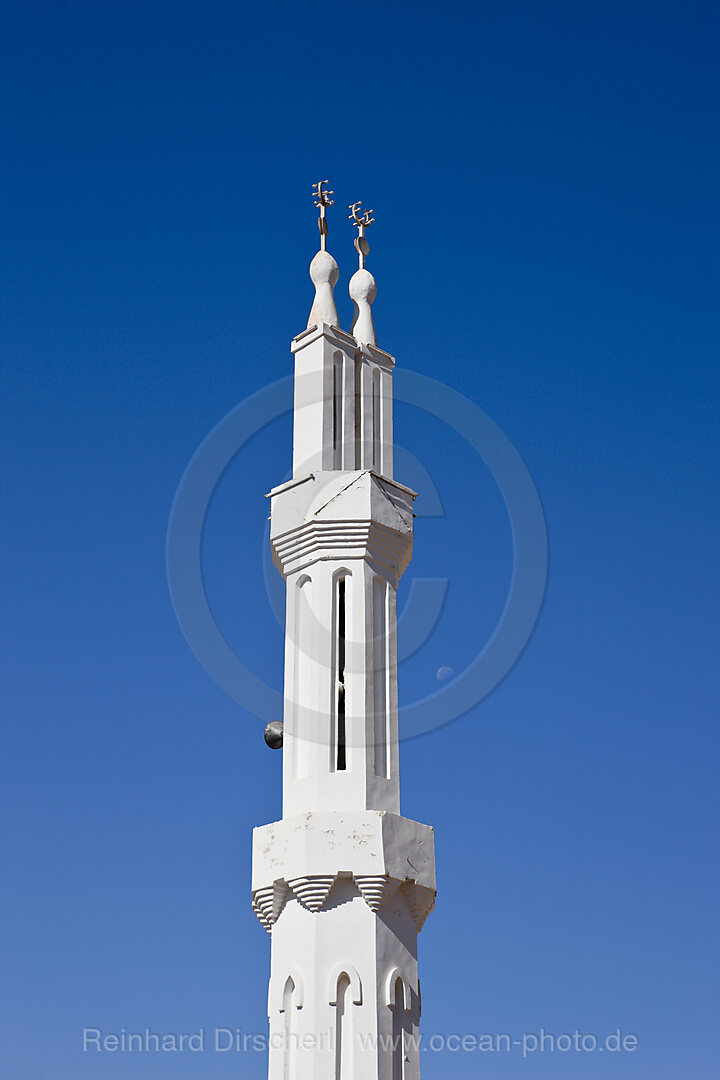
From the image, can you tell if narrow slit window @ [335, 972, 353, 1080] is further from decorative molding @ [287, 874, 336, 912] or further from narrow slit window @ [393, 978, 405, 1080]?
decorative molding @ [287, 874, 336, 912]

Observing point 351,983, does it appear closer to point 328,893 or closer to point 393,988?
point 393,988

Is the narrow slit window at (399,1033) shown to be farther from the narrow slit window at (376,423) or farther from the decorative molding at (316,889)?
the narrow slit window at (376,423)

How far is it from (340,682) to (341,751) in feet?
3.08

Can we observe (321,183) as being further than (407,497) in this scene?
Yes

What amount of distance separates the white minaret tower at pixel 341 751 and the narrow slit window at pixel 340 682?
0.02 m

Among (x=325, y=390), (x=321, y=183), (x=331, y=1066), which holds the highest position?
(x=321, y=183)

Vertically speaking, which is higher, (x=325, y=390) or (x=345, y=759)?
(x=325, y=390)

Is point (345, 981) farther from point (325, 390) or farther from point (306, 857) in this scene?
point (325, 390)

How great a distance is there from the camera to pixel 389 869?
17.1m

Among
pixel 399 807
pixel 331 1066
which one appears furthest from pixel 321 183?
pixel 331 1066

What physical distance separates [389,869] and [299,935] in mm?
1390

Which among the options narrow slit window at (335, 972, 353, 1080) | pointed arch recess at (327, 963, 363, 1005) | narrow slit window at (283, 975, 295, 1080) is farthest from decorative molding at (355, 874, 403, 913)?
narrow slit window at (283, 975, 295, 1080)

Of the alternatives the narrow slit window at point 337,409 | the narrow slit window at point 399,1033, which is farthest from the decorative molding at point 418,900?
the narrow slit window at point 337,409

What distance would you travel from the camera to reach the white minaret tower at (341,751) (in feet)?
54.7
